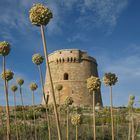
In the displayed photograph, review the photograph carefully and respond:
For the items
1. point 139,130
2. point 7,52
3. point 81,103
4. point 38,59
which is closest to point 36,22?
point 7,52

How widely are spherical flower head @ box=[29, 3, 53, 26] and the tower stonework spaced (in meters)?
42.8

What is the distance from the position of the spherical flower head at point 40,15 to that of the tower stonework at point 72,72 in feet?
140

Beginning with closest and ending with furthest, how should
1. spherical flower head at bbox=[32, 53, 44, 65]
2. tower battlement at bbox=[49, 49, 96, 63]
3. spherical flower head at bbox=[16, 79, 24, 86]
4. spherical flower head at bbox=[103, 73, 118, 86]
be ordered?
spherical flower head at bbox=[103, 73, 118, 86], spherical flower head at bbox=[32, 53, 44, 65], spherical flower head at bbox=[16, 79, 24, 86], tower battlement at bbox=[49, 49, 96, 63]

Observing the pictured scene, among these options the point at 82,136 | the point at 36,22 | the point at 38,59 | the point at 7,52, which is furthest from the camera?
the point at 82,136

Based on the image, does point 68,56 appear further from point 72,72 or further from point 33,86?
point 33,86

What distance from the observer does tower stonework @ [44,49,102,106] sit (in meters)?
48.8

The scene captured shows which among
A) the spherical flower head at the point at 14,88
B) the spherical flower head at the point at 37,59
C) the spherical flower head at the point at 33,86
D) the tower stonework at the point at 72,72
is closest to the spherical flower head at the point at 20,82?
the spherical flower head at the point at 14,88

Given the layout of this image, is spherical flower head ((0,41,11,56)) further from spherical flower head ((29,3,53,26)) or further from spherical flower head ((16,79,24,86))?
spherical flower head ((16,79,24,86))

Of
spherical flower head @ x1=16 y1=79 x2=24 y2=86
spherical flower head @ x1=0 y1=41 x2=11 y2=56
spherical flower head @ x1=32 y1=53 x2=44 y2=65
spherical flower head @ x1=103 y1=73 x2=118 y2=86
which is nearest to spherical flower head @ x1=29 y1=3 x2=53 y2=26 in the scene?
spherical flower head @ x1=0 y1=41 x2=11 y2=56

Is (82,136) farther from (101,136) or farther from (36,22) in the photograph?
(36,22)

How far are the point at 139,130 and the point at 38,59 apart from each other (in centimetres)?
1075

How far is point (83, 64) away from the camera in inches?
1994

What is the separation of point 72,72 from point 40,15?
45.1 meters

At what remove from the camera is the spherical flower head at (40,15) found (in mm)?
5148
